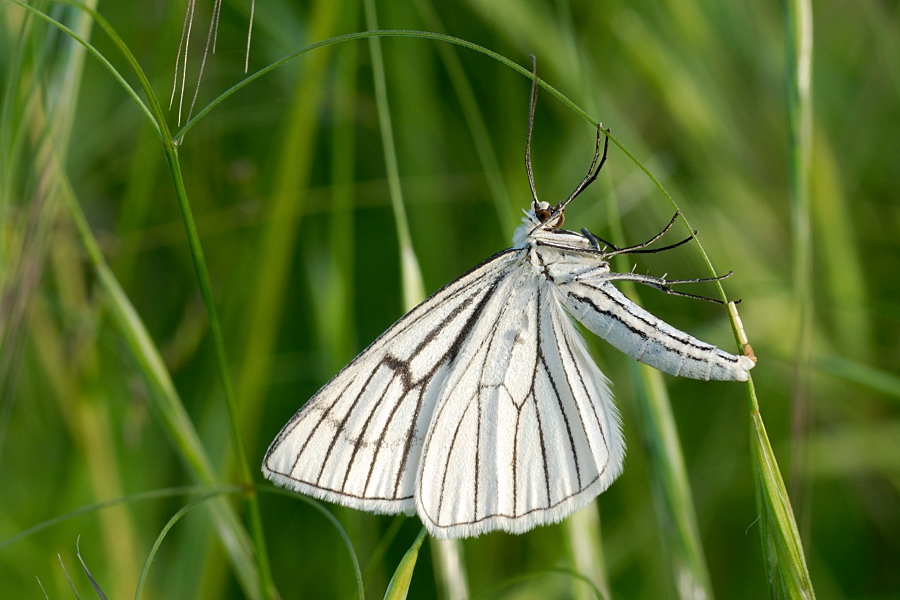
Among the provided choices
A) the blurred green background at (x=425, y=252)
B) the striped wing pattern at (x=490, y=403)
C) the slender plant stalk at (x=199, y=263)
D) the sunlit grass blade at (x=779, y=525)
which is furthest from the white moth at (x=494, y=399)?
the blurred green background at (x=425, y=252)

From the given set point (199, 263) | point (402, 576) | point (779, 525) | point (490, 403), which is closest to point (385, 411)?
point (490, 403)

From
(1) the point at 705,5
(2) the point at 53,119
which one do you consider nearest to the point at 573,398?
(2) the point at 53,119

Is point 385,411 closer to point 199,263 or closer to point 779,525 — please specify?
point 199,263

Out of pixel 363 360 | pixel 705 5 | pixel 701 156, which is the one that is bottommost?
pixel 363 360

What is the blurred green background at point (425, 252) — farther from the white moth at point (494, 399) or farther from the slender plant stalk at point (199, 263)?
the slender plant stalk at point (199, 263)

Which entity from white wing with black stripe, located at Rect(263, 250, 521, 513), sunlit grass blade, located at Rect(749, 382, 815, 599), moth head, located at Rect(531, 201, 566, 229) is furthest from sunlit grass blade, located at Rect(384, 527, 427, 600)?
moth head, located at Rect(531, 201, 566, 229)

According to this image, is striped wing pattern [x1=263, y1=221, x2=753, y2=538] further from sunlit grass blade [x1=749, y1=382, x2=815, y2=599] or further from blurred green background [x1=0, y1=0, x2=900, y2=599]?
blurred green background [x1=0, y1=0, x2=900, y2=599]

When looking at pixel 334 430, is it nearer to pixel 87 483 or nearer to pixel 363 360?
pixel 363 360
